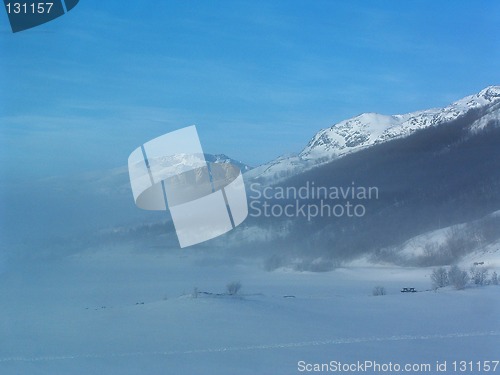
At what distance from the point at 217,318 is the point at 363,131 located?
1.56 metres

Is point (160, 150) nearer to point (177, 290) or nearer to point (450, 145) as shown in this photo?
point (177, 290)

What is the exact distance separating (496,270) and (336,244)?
1.07 meters

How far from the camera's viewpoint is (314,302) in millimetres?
5090

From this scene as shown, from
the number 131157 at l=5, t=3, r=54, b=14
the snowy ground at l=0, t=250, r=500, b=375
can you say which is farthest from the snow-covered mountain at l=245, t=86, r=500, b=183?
the number 131157 at l=5, t=3, r=54, b=14

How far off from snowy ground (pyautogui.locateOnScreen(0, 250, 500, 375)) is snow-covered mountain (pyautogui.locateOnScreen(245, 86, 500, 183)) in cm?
71

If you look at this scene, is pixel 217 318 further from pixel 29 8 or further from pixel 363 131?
pixel 29 8

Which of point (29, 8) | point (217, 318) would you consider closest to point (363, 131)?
point (217, 318)

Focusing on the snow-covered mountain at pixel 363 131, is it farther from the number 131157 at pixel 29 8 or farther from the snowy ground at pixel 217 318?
the number 131157 at pixel 29 8

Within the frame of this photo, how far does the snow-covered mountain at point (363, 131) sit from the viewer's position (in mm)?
5250

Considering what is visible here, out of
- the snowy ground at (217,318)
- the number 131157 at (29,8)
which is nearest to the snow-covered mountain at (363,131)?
the snowy ground at (217,318)

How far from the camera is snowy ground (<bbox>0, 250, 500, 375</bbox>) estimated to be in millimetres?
4836

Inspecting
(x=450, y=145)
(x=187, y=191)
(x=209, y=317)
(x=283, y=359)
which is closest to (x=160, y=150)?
(x=187, y=191)

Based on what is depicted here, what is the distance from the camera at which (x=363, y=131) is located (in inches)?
206

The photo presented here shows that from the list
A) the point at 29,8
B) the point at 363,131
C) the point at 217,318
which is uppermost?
the point at 29,8
